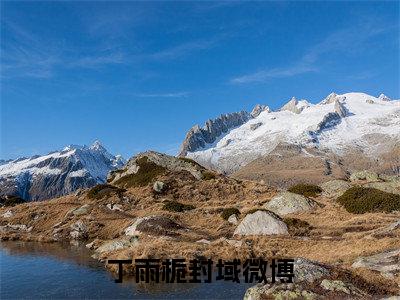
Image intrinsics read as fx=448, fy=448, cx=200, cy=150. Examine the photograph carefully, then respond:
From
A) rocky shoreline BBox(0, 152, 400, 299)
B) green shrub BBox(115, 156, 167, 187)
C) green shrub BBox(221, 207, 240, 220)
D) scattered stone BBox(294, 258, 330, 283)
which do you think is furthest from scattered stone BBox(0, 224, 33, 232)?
scattered stone BBox(294, 258, 330, 283)

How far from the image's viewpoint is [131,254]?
3875cm

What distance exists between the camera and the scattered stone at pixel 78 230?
56344 millimetres

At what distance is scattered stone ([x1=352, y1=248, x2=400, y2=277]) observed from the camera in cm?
2919

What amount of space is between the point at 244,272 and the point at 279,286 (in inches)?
278

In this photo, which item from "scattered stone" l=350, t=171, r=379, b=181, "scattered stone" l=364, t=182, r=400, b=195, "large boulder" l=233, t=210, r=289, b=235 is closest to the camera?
"large boulder" l=233, t=210, r=289, b=235

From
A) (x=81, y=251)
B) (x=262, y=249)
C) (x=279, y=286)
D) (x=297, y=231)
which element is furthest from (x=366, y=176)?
(x=279, y=286)

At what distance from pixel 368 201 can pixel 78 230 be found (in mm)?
36883

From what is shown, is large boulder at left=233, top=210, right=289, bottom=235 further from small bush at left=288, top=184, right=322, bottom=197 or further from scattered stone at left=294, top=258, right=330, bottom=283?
small bush at left=288, top=184, right=322, bottom=197

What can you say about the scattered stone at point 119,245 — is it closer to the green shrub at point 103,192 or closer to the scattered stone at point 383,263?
the scattered stone at point 383,263

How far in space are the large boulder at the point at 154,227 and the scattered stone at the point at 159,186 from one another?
26.3 m

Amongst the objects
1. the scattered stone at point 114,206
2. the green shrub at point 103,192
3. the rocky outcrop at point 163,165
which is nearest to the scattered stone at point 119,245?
the scattered stone at point 114,206

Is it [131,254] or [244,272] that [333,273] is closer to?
[244,272]

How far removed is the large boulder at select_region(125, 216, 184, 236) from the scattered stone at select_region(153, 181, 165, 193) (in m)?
26.3

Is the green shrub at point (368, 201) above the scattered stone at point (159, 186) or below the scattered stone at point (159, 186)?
below
